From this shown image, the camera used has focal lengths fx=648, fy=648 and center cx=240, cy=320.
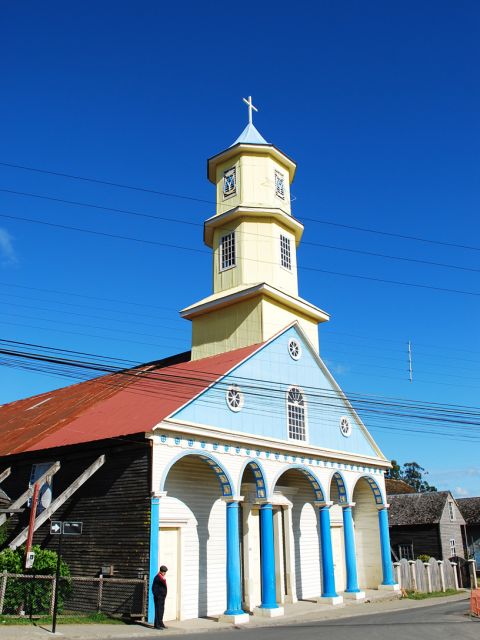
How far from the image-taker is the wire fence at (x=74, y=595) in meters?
16.5

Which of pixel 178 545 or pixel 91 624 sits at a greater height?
pixel 178 545

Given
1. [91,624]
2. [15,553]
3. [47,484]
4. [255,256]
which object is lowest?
[91,624]

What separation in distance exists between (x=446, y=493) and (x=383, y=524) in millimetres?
15198

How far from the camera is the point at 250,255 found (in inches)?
1056

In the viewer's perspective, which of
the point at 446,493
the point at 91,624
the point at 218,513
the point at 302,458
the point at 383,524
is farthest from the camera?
the point at 446,493

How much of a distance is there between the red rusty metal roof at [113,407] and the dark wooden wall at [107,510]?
1.89 feet

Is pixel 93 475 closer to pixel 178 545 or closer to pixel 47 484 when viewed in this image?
pixel 47 484

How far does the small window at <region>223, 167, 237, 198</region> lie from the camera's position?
2827 cm

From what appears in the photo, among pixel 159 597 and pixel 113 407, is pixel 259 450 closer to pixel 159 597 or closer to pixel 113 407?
pixel 113 407

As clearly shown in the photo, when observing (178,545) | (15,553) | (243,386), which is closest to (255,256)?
(243,386)

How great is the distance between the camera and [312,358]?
25.3 metres

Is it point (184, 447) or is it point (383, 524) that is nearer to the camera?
point (184, 447)

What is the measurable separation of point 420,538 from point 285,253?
21.6 m

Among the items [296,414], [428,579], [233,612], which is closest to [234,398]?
[296,414]
